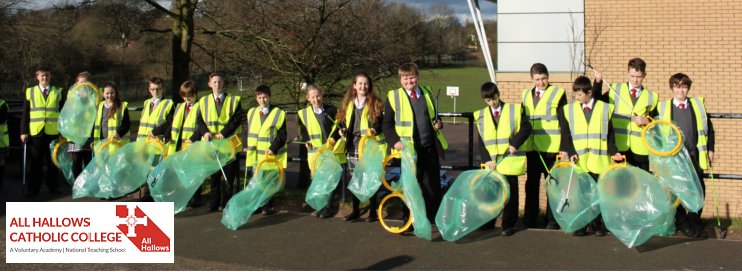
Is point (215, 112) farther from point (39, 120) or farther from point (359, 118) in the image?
point (39, 120)

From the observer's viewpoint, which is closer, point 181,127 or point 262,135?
point 262,135

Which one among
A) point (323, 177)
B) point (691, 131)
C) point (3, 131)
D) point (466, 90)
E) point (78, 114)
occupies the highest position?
point (466, 90)

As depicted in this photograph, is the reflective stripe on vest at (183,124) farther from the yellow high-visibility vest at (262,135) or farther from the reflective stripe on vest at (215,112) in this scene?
the yellow high-visibility vest at (262,135)

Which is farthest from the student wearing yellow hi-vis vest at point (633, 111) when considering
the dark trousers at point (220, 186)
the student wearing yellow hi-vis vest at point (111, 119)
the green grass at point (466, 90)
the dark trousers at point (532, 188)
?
the green grass at point (466, 90)

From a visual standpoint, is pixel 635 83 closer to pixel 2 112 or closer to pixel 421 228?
pixel 421 228

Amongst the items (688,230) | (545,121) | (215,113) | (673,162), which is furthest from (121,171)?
(688,230)

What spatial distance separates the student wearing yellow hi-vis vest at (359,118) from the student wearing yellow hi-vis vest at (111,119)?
111 inches

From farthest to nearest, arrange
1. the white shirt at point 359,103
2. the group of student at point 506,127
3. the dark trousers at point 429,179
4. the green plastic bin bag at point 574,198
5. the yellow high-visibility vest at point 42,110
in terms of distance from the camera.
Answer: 1. the yellow high-visibility vest at point 42,110
2. the white shirt at point 359,103
3. the dark trousers at point 429,179
4. the group of student at point 506,127
5. the green plastic bin bag at point 574,198

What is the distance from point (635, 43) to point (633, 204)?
572cm

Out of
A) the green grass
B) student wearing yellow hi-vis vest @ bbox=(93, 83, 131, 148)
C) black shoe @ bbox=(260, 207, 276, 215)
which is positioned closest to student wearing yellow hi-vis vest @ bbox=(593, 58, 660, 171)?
Answer: black shoe @ bbox=(260, 207, 276, 215)

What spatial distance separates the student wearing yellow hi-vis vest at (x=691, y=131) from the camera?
6387mm

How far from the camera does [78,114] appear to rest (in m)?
8.76

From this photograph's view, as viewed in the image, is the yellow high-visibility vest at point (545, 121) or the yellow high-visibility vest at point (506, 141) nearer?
the yellow high-visibility vest at point (506, 141)

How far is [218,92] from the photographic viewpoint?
7934 mm
